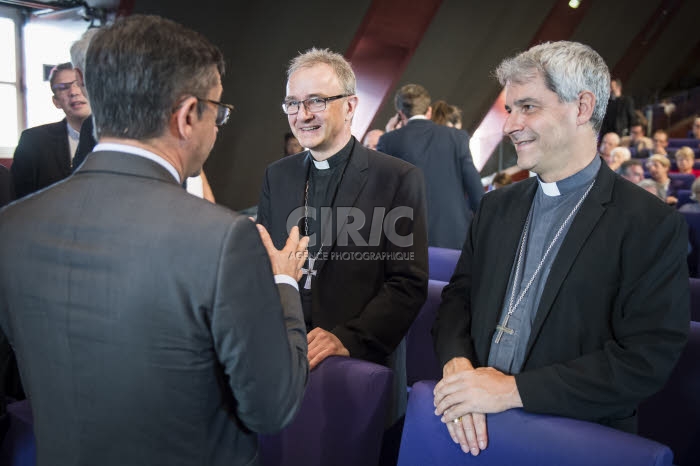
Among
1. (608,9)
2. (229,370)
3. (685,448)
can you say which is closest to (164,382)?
(229,370)

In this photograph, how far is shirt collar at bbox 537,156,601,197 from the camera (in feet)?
5.63

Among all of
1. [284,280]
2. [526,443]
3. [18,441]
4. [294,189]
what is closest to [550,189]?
[526,443]

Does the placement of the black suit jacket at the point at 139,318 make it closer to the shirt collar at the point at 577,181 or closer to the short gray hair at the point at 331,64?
the shirt collar at the point at 577,181

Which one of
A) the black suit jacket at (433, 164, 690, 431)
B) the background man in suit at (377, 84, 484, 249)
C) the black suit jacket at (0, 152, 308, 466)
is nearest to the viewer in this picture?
the black suit jacket at (0, 152, 308, 466)

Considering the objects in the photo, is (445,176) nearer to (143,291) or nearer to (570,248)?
(570,248)

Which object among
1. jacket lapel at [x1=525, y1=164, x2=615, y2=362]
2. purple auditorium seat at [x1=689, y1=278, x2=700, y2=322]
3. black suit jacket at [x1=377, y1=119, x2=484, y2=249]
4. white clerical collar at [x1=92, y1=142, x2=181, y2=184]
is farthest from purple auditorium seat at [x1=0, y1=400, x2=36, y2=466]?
black suit jacket at [x1=377, y1=119, x2=484, y2=249]

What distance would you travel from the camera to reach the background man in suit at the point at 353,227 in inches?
88.4

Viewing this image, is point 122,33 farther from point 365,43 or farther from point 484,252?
point 365,43

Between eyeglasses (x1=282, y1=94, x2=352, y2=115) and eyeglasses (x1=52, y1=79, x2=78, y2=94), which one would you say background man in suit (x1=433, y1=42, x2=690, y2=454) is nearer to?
eyeglasses (x1=282, y1=94, x2=352, y2=115)

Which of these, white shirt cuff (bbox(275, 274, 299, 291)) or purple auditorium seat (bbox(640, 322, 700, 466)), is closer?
white shirt cuff (bbox(275, 274, 299, 291))

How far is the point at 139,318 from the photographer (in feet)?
3.52

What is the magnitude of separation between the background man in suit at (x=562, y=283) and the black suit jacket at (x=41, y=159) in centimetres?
200

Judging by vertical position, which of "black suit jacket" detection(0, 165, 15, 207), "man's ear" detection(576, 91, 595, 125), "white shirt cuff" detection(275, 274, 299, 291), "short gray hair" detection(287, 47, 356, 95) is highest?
"man's ear" detection(576, 91, 595, 125)

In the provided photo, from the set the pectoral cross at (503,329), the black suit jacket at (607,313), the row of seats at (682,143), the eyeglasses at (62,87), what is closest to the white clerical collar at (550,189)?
the black suit jacket at (607,313)
